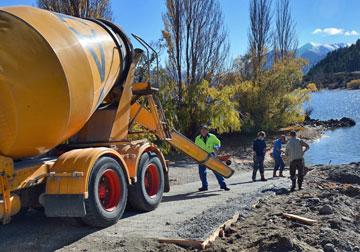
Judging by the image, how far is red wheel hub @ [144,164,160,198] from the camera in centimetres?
973

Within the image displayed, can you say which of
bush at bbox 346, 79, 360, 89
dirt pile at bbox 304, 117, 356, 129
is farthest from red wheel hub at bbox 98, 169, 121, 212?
bush at bbox 346, 79, 360, 89

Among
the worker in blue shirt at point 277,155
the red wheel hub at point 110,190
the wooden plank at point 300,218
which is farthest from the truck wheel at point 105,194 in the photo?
the worker in blue shirt at point 277,155

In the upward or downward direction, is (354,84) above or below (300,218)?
above

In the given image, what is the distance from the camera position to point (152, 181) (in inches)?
388

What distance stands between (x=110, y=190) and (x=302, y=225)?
3261 mm

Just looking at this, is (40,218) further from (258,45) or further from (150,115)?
(258,45)

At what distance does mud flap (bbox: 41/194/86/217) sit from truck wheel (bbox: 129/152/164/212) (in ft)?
6.54

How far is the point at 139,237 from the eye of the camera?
286 inches

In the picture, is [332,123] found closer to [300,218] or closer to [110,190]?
[300,218]

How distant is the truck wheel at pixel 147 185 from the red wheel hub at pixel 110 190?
0.83m

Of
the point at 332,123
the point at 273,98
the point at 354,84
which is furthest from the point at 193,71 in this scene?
the point at 354,84

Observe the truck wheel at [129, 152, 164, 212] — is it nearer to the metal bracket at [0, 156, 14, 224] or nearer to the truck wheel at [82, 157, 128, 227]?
the truck wheel at [82, 157, 128, 227]

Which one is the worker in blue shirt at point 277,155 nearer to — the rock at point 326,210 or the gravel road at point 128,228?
the gravel road at point 128,228

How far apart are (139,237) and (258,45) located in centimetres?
2981
